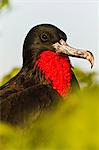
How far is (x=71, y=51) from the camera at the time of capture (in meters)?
2.27

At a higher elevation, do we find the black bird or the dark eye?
the dark eye

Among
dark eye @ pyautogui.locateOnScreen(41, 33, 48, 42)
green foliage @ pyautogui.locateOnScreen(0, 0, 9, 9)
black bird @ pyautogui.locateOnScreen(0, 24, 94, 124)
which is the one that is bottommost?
black bird @ pyautogui.locateOnScreen(0, 24, 94, 124)

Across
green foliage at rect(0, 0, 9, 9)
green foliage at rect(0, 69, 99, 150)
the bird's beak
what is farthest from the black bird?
green foliage at rect(0, 69, 99, 150)

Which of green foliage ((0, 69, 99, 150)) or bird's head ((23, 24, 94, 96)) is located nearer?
green foliage ((0, 69, 99, 150))

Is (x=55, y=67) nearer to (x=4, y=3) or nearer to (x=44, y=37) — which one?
(x=44, y=37)

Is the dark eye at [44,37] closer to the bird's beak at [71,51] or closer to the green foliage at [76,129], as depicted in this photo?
the bird's beak at [71,51]

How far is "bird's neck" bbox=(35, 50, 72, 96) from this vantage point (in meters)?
2.33

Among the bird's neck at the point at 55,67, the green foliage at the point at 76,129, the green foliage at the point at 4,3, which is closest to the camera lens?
the green foliage at the point at 76,129

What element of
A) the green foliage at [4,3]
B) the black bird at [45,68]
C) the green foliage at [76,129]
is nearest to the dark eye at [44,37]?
the black bird at [45,68]

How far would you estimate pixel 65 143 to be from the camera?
0.50 metres

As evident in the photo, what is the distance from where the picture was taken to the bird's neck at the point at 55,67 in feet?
7.64

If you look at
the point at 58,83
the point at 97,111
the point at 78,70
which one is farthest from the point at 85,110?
the point at 58,83

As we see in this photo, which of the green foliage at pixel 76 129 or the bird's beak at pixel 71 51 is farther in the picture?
the bird's beak at pixel 71 51

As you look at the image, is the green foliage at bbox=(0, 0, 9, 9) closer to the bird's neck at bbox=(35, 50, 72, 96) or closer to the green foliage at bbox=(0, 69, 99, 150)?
the bird's neck at bbox=(35, 50, 72, 96)
